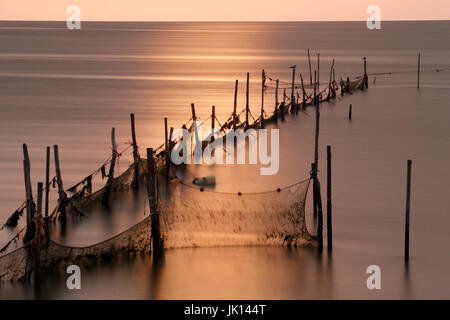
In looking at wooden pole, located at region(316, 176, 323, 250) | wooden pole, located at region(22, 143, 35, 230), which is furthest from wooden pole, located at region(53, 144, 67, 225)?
wooden pole, located at region(316, 176, 323, 250)

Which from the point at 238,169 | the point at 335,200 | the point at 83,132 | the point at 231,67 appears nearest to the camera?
the point at 335,200

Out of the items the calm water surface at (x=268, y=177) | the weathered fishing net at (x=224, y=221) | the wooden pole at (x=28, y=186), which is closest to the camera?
the wooden pole at (x=28, y=186)

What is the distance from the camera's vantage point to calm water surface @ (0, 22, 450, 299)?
48.1 ft

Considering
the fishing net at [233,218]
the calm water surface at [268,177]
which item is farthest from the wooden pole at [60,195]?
the fishing net at [233,218]

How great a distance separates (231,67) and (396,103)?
33.3 meters

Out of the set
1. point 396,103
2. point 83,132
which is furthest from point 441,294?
point 396,103

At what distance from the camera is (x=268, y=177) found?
23.7m

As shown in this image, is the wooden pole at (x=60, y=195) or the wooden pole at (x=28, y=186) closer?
the wooden pole at (x=28, y=186)

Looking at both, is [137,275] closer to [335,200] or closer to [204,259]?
[204,259]

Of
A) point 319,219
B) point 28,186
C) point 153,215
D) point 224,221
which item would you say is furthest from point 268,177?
point 28,186

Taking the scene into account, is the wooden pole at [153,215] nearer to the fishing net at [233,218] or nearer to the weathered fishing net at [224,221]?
the weathered fishing net at [224,221]

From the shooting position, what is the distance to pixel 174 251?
15.5 m

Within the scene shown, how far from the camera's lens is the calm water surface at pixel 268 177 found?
14.7 m

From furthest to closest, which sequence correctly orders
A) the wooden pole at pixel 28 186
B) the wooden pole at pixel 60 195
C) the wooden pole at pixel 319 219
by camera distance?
the wooden pole at pixel 60 195
the wooden pole at pixel 319 219
the wooden pole at pixel 28 186
